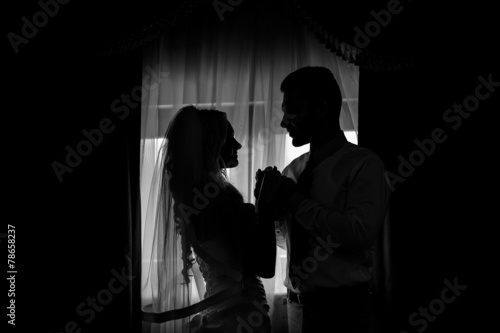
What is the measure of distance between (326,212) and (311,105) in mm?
402

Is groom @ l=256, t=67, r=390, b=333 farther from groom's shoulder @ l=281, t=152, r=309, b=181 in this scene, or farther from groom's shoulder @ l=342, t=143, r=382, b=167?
groom's shoulder @ l=281, t=152, r=309, b=181

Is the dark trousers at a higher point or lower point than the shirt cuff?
lower

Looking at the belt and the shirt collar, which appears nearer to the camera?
the belt

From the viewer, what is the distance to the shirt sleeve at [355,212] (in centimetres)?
126

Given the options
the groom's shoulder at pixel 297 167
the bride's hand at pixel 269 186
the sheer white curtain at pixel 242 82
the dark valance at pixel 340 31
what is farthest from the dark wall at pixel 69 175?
the bride's hand at pixel 269 186

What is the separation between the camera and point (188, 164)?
147 centimetres

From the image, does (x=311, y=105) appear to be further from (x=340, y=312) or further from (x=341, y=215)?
(x=340, y=312)

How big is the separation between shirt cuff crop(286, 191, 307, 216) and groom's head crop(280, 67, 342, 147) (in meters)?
0.24

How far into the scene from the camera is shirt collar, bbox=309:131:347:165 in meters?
1.49

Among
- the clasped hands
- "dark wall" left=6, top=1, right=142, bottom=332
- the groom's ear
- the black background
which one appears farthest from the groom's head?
"dark wall" left=6, top=1, right=142, bottom=332

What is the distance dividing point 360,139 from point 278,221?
587 mm

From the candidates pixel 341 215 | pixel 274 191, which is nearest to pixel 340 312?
pixel 341 215

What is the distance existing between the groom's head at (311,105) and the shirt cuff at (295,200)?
0.24 m

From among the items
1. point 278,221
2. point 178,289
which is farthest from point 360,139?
point 178,289
